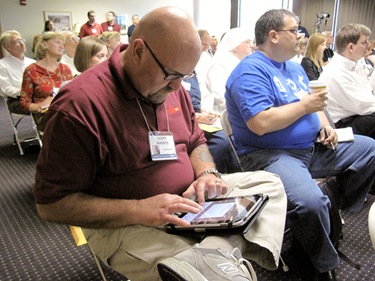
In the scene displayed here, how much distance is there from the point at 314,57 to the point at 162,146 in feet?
12.7

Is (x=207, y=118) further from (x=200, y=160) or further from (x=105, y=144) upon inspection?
(x=105, y=144)

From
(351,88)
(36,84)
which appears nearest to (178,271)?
(351,88)

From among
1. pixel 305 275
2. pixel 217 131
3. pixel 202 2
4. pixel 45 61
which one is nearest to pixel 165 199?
pixel 305 275

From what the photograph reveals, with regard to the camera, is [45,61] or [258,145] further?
[45,61]

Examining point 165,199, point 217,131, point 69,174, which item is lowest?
point 217,131

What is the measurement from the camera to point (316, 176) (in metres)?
1.92

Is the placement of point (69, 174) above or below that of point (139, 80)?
below

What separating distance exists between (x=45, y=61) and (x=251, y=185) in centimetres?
280

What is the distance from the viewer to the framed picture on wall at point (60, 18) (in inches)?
330

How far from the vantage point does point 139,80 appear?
46.6 inches

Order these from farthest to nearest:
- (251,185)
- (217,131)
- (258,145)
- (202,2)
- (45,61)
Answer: (202,2) → (45,61) → (217,131) → (258,145) → (251,185)

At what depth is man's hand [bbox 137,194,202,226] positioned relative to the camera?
40.9 inches

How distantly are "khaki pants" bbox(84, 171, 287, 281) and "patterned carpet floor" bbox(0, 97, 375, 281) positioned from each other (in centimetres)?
72

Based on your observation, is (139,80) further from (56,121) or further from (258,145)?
(258,145)
